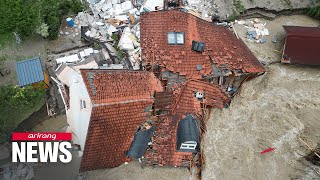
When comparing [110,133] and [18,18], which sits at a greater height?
[18,18]

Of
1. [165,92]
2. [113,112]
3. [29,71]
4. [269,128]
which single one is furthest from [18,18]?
[269,128]

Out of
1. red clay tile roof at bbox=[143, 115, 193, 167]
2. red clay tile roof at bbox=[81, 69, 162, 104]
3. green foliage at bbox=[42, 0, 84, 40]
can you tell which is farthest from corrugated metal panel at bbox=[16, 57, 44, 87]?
red clay tile roof at bbox=[143, 115, 193, 167]

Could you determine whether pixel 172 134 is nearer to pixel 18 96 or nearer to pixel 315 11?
pixel 18 96

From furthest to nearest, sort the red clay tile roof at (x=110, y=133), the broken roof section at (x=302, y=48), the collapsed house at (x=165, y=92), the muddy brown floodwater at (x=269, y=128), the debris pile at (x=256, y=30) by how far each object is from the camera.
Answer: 1. the debris pile at (x=256, y=30)
2. the broken roof section at (x=302, y=48)
3. the muddy brown floodwater at (x=269, y=128)
4. the collapsed house at (x=165, y=92)
5. the red clay tile roof at (x=110, y=133)

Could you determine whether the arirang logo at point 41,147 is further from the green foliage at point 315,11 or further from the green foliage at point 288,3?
the green foliage at point 315,11

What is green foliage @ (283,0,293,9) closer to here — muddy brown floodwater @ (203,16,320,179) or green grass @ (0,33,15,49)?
muddy brown floodwater @ (203,16,320,179)

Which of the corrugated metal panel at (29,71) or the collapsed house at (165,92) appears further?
the corrugated metal panel at (29,71)

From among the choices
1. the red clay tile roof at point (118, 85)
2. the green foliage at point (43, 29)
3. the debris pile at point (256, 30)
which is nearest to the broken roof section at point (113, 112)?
the red clay tile roof at point (118, 85)
